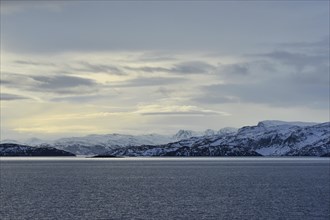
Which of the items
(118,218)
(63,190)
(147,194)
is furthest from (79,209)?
(63,190)

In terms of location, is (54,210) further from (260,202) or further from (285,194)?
(285,194)

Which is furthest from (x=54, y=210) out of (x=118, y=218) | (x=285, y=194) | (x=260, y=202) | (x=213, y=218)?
(x=285, y=194)

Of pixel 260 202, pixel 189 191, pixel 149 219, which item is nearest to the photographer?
pixel 149 219

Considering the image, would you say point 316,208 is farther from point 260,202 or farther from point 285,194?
point 285,194

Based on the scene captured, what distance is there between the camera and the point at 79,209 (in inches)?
4589

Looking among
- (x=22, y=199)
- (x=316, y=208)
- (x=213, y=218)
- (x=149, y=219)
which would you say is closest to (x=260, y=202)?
(x=316, y=208)

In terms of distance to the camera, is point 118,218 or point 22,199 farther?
point 22,199

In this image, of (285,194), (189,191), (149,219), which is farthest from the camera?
(189,191)

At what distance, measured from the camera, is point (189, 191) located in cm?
16088

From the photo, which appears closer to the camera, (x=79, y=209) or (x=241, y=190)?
(x=79, y=209)

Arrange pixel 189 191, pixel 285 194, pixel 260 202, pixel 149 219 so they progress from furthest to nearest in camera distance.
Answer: pixel 189 191, pixel 285 194, pixel 260 202, pixel 149 219

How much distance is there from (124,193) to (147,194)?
8.27 m

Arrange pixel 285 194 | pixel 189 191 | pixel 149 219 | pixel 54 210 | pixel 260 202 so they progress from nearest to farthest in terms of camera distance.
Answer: pixel 149 219 → pixel 54 210 → pixel 260 202 → pixel 285 194 → pixel 189 191

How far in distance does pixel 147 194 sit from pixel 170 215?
146 feet
